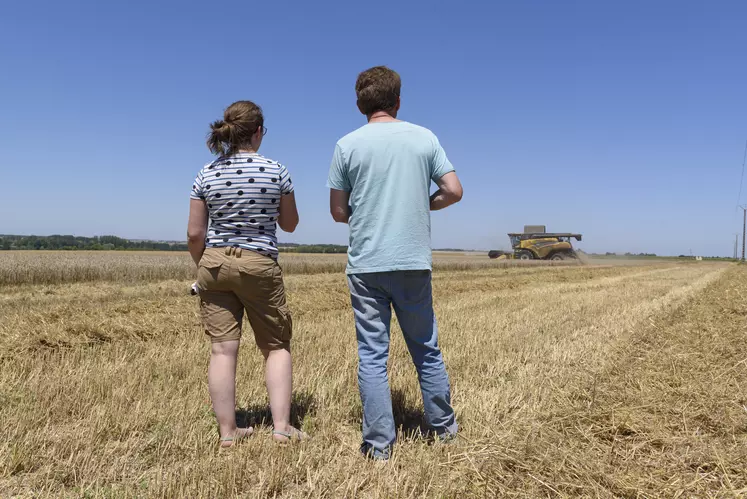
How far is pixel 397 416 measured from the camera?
328 centimetres

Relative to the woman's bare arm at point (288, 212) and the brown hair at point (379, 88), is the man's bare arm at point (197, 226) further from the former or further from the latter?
the brown hair at point (379, 88)

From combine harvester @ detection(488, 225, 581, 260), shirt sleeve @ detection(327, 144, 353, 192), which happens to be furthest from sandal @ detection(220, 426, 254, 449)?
combine harvester @ detection(488, 225, 581, 260)

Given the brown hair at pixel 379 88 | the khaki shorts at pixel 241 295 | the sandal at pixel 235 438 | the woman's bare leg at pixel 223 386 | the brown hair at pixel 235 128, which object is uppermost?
the brown hair at pixel 379 88

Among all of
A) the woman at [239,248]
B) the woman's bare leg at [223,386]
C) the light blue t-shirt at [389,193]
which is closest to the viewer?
the light blue t-shirt at [389,193]

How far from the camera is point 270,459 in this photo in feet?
8.10

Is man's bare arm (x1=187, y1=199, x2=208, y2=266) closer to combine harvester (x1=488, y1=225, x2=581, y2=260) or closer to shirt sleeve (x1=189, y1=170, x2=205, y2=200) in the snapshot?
shirt sleeve (x1=189, y1=170, x2=205, y2=200)

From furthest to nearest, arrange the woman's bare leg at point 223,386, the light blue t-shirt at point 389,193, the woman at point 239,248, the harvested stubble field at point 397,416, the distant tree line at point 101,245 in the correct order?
the distant tree line at point 101,245
the woman's bare leg at point 223,386
the woman at point 239,248
the light blue t-shirt at point 389,193
the harvested stubble field at point 397,416

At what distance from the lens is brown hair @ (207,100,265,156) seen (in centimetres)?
270

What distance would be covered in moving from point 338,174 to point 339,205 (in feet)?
0.56

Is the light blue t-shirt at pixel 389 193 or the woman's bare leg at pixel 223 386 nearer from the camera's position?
the light blue t-shirt at pixel 389 193

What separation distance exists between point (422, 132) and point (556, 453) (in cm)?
177

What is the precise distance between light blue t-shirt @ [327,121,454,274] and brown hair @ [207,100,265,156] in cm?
52

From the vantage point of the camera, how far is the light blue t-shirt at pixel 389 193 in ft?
8.33

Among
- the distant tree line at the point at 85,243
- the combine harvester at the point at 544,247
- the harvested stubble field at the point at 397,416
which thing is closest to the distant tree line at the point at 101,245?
the distant tree line at the point at 85,243
